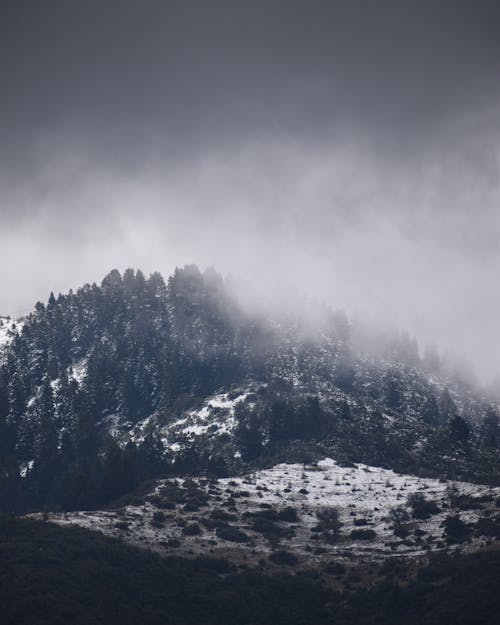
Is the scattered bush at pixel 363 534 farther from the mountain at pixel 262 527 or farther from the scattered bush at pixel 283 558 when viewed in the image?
the scattered bush at pixel 283 558

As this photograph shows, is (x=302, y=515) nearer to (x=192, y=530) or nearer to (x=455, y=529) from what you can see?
(x=192, y=530)

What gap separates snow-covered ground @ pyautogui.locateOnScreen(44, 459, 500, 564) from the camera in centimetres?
13812

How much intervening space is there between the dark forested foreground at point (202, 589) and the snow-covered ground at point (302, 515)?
6977mm

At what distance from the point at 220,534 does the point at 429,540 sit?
Result: 35062 mm

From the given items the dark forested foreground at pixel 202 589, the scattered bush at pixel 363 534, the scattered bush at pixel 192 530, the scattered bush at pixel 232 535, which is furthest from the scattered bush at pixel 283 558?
the scattered bush at pixel 192 530

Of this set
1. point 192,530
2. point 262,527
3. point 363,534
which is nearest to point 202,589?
point 192,530

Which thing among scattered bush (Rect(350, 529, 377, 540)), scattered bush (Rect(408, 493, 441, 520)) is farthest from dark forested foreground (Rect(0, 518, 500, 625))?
scattered bush (Rect(408, 493, 441, 520))

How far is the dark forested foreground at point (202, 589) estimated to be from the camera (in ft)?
355

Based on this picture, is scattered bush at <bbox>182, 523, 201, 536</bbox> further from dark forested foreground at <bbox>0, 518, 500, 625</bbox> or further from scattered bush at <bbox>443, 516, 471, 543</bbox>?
scattered bush at <bbox>443, 516, 471, 543</bbox>

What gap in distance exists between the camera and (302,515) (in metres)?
154

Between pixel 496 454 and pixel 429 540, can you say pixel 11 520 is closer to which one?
pixel 429 540

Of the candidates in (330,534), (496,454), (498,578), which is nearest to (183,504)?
(330,534)

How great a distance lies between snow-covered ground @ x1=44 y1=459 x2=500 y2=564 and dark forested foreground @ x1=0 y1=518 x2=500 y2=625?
6977mm

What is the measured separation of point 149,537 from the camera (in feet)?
452
